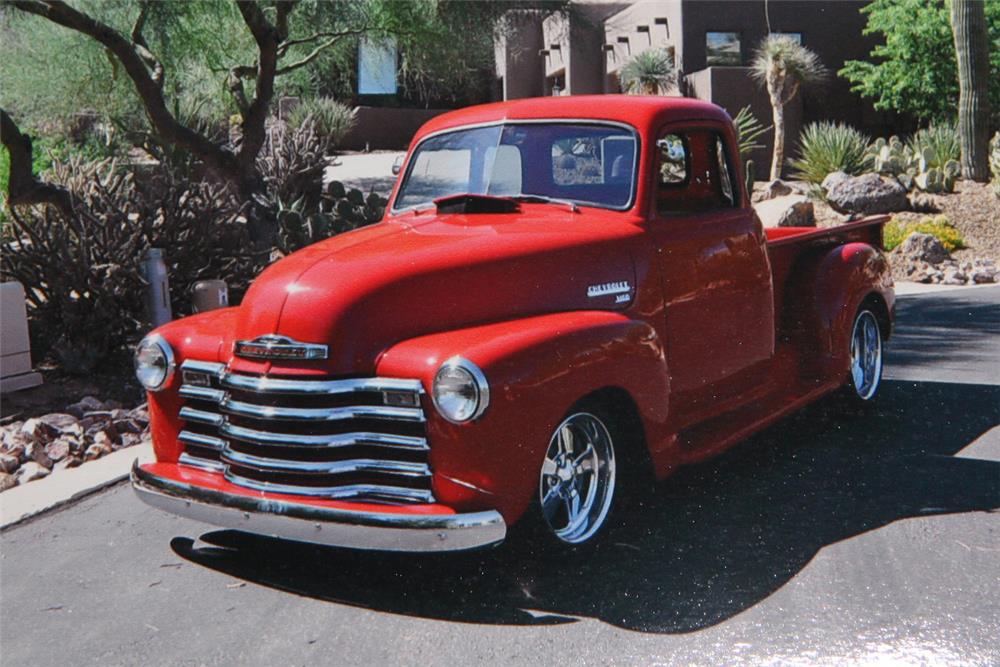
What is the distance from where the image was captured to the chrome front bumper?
4062 mm

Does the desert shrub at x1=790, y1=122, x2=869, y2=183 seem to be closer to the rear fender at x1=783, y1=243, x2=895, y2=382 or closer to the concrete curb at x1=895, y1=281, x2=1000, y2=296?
the concrete curb at x1=895, y1=281, x2=1000, y2=296

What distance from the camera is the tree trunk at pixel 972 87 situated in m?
19.3

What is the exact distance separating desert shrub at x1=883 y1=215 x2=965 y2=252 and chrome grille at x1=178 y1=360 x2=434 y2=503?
13.1 m

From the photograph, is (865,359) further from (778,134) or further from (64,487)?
(778,134)

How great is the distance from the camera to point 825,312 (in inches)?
261

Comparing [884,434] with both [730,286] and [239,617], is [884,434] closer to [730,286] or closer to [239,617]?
[730,286]

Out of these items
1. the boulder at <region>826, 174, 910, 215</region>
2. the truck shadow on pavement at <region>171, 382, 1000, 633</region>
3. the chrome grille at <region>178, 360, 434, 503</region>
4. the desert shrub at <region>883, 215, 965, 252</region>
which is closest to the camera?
the chrome grille at <region>178, 360, 434, 503</region>

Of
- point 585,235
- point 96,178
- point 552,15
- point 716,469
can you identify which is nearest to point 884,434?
point 716,469

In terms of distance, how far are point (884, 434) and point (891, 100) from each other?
20.6 meters

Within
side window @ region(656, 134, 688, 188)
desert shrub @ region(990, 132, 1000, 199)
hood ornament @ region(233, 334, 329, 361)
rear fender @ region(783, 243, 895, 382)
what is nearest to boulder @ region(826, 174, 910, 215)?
desert shrub @ region(990, 132, 1000, 199)

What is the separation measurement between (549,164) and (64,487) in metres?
3.16

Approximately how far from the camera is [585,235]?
203 inches

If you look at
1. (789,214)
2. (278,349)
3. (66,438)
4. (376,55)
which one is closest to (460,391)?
(278,349)

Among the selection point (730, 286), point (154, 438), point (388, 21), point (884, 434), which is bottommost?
point (884, 434)
